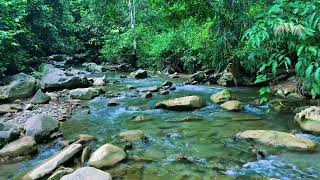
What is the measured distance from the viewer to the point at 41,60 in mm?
17344

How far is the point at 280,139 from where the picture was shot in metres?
5.45

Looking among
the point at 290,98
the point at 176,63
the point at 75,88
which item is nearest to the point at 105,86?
the point at 75,88

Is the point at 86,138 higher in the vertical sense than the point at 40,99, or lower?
lower

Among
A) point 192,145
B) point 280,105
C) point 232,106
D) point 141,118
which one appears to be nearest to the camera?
point 192,145

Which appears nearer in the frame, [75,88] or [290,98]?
[290,98]

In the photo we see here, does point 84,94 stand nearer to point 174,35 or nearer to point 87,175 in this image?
point 87,175

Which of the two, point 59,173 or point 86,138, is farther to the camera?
point 86,138

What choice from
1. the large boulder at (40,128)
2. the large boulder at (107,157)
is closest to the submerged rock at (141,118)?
the large boulder at (40,128)

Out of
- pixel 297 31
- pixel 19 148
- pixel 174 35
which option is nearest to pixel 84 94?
pixel 19 148

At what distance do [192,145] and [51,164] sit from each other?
2159 mm

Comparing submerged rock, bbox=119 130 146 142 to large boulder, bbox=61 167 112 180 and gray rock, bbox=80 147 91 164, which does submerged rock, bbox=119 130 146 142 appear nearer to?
gray rock, bbox=80 147 91 164

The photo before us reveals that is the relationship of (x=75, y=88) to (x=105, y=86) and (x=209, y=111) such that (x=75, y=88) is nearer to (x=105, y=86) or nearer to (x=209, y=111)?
(x=105, y=86)

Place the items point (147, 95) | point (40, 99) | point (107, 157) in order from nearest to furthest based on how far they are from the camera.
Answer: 1. point (107, 157)
2. point (40, 99)
3. point (147, 95)

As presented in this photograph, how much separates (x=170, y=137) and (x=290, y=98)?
12.1ft
